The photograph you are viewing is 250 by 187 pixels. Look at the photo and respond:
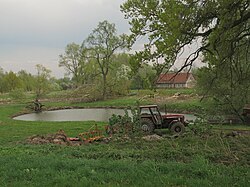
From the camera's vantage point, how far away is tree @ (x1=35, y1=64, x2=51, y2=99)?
155ft

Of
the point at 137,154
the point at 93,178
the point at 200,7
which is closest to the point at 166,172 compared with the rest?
the point at 93,178

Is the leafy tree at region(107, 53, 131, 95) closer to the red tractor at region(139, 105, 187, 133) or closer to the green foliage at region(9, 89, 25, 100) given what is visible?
the green foliage at region(9, 89, 25, 100)

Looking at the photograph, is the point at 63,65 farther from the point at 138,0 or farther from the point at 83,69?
the point at 138,0

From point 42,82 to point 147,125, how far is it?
35.9m

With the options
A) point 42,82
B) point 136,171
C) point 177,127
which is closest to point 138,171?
point 136,171

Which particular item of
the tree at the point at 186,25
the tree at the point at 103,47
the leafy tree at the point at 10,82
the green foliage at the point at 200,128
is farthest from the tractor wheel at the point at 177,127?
the leafy tree at the point at 10,82

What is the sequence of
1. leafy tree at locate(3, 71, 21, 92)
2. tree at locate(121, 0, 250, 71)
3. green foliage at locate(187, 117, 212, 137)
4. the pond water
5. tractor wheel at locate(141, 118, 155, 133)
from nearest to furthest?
tree at locate(121, 0, 250, 71)
green foliage at locate(187, 117, 212, 137)
tractor wheel at locate(141, 118, 155, 133)
the pond water
leafy tree at locate(3, 71, 21, 92)

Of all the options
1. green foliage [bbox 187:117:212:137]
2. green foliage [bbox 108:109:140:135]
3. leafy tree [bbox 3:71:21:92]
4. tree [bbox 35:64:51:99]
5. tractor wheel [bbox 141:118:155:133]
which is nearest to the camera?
green foliage [bbox 187:117:212:137]

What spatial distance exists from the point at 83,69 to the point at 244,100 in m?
54.6

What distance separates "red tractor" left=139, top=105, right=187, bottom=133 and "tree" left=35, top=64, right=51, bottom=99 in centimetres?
3498

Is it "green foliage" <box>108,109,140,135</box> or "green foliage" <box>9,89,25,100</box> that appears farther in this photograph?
"green foliage" <box>9,89,25,100</box>

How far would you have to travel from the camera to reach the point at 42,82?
47500 millimetres

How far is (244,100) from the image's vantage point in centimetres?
2138

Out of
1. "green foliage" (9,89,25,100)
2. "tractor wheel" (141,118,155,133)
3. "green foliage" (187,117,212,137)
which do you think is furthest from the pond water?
"green foliage" (9,89,25,100)
